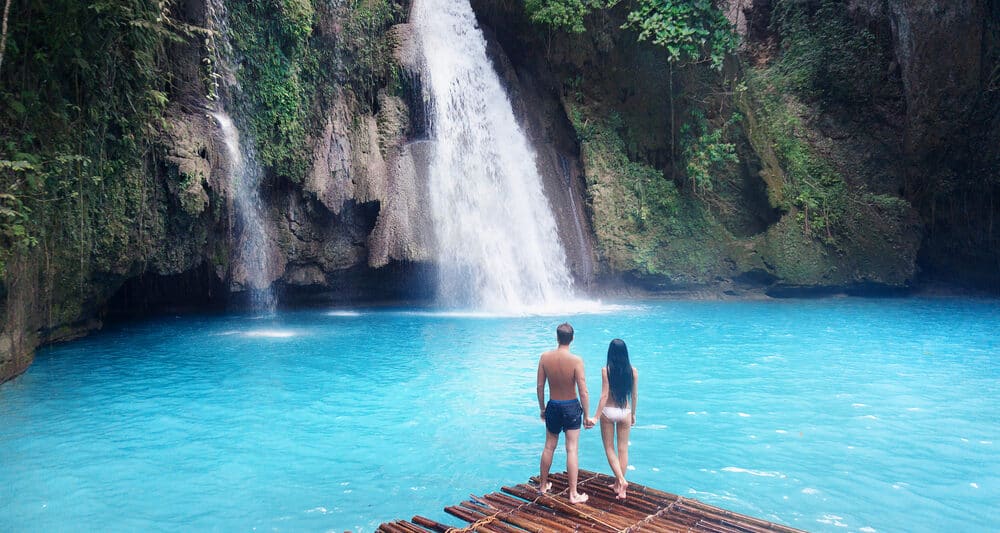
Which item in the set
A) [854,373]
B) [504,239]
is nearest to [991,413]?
[854,373]

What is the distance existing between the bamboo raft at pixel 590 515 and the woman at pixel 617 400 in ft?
0.80

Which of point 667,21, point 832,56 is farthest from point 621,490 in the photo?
point 832,56

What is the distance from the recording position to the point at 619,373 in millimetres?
4832

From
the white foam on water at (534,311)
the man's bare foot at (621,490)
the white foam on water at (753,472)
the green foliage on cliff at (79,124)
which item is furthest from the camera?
the white foam on water at (534,311)

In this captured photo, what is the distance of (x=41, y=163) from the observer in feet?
28.8

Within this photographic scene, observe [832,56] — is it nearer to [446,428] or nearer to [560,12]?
[560,12]

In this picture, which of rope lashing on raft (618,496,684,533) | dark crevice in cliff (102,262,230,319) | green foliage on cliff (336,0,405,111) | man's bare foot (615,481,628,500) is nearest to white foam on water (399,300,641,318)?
dark crevice in cliff (102,262,230,319)

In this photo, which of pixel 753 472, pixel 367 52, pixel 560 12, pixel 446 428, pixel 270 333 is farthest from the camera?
pixel 560 12

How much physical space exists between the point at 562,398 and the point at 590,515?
874 mm

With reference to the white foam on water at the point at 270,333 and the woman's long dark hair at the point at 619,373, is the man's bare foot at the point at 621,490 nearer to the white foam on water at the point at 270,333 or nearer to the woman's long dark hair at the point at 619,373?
the woman's long dark hair at the point at 619,373

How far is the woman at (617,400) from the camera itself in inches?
189

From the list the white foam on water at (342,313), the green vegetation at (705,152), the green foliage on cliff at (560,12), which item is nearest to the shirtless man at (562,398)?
the white foam on water at (342,313)

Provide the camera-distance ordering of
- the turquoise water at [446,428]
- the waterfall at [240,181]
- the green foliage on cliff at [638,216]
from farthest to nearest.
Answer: the green foliage on cliff at [638,216]
the waterfall at [240,181]
the turquoise water at [446,428]

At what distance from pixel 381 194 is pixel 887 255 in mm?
14719
